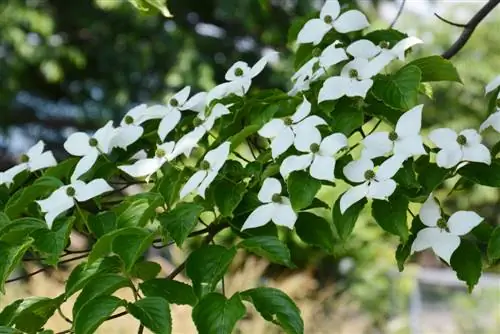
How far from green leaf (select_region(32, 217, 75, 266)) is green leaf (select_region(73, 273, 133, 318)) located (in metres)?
0.04

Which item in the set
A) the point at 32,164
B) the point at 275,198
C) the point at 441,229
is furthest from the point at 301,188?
the point at 32,164

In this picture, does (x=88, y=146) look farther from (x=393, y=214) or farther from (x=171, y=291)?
(x=393, y=214)

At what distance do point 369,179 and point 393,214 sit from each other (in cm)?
4

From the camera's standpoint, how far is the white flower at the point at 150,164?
818 mm

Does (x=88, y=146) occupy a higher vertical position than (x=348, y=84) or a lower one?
lower

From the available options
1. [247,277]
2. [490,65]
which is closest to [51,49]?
[247,277]

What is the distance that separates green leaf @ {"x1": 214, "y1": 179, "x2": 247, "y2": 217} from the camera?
0.75 meters

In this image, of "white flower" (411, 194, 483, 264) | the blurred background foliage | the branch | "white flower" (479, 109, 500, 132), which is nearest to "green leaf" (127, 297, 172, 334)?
"white flower" (411, 194, 483, 264)

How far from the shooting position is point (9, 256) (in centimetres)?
72

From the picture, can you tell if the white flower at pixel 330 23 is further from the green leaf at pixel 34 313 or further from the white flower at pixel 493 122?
the green leaf at pixel 34 313

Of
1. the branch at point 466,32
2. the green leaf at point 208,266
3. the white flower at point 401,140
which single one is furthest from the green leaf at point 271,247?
the branch at point 466,32

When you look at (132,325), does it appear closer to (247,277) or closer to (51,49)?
(247,277)

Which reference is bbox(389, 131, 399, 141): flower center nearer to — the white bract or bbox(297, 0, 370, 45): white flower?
bbox(297, 0, 370, 45): white flower

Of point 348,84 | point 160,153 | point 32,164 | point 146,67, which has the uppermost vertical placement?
point 348,84
